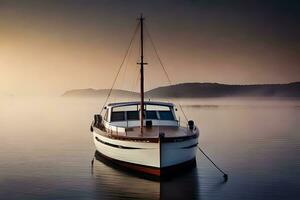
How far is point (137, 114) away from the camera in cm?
1462

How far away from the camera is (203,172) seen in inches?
499

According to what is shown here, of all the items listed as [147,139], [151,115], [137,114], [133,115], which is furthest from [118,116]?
[147,139]

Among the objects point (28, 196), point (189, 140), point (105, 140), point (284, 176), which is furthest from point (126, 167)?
point (284, 176)

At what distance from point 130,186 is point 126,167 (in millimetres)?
1456

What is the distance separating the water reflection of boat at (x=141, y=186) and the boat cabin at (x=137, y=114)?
2.05 meters

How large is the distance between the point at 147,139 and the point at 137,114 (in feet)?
12.6

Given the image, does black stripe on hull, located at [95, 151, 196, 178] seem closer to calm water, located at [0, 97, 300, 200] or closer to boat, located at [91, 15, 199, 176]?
boat, located at [91, 15, 199, 176]

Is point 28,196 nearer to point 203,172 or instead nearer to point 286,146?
point 203,172

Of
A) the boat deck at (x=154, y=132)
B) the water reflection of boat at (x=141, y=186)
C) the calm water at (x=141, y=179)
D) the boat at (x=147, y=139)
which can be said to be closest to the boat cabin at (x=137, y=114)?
the boat at (x=147, y=139)

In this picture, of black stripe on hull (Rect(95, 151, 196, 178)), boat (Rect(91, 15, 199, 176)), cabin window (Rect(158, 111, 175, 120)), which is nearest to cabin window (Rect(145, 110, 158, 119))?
boat (Rect(91, 15, 199, 176))

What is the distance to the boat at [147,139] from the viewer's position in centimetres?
1091

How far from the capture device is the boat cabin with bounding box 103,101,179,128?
47.0ft

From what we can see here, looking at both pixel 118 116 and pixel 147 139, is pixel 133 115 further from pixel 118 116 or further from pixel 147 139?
pixel 147 139

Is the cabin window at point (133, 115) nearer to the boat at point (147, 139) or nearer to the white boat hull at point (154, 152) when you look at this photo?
the boat at point (147, 139)
